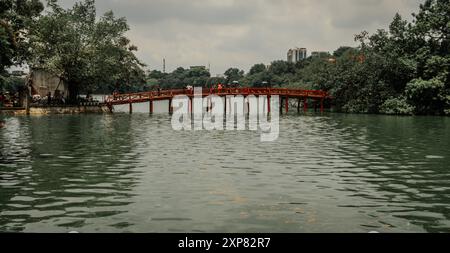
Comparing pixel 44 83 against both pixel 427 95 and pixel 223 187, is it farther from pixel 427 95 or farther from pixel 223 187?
pixel 223 187

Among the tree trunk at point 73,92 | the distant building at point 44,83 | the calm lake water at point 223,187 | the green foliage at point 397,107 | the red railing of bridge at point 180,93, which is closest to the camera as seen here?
the calm lake water at point 223,187

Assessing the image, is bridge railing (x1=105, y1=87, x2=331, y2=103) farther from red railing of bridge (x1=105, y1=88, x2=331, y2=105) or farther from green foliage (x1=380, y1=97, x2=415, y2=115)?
green foliage (x1=380, y1=97, x2=415, y2=115)

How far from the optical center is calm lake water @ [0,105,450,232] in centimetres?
1098

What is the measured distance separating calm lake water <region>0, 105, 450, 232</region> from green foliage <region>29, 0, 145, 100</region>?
124 feet

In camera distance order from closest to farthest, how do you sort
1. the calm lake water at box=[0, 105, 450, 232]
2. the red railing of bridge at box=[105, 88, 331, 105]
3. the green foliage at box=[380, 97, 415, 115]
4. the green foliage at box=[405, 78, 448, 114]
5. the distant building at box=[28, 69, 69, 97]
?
the calm lake water at box=[0, 105, 450, 232] → the green foliage at box=[405, 78, 448, 114] → the distant building at box=[28, 69, 69, 97] → the green foliage at box=[380, 97, 415, 115] → the red railing of bridge at box=[105, 88, 331, 105]

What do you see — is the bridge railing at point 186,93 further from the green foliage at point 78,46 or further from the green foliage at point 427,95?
the green foliage at point 427,95

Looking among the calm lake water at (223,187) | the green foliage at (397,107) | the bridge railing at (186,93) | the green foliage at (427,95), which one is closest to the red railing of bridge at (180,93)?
the bridge railing at (186,93)

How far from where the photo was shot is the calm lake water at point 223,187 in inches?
432

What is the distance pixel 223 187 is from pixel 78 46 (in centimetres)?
5412

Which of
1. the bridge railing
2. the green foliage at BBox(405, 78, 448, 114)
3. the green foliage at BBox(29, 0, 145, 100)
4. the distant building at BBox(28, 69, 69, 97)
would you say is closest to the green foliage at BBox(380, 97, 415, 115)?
the green foliage at BBox(405, 78, 448, 114)

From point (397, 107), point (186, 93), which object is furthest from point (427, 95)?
point (186, 93)

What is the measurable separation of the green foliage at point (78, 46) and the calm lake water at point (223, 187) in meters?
37.7

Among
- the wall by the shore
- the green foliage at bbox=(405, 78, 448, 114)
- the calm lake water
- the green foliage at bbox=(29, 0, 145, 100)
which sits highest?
the green foliage at bbox=(29, 0, 145, 100)

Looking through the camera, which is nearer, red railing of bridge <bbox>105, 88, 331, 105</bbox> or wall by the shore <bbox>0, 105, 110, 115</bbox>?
wall by the shore <bbox>0, 105, 110, 115</bbox>
